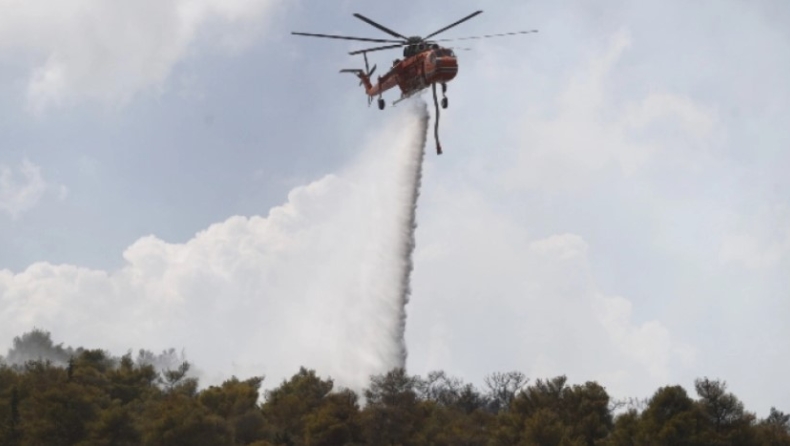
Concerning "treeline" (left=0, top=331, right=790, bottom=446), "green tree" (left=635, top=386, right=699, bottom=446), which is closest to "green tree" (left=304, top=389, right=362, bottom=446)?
"treeline" (left=0, top=331, right=790, bottom=446)

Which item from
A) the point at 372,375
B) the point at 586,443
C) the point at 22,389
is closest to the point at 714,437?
the point at 586,443

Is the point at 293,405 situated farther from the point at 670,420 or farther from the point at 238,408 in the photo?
the point at 670,420

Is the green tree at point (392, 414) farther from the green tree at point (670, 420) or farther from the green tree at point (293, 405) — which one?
the green tree at point (670, 420)

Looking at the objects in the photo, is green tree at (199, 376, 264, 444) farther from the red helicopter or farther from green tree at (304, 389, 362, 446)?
the red helicopter

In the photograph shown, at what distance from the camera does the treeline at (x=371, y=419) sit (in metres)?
66.1

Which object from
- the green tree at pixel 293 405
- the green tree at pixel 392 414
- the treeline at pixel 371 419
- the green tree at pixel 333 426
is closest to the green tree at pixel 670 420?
the treeline at pixel 371 419

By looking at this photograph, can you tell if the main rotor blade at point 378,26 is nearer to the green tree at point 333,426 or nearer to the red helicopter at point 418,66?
the red helicopter at point 418,66

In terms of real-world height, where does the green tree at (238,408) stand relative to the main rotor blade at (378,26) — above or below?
below

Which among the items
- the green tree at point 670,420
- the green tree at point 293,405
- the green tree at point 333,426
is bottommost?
the green tree at point 670,420

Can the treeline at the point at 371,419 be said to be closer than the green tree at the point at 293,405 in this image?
Yes

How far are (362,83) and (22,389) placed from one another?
A: 3712 centimetres

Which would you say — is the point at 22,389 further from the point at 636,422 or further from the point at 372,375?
the point at 636,422

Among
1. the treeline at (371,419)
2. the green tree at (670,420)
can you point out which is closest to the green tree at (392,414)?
the treeline at (371,419)

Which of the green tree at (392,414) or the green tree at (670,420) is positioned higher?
the green tree at (392,414)
